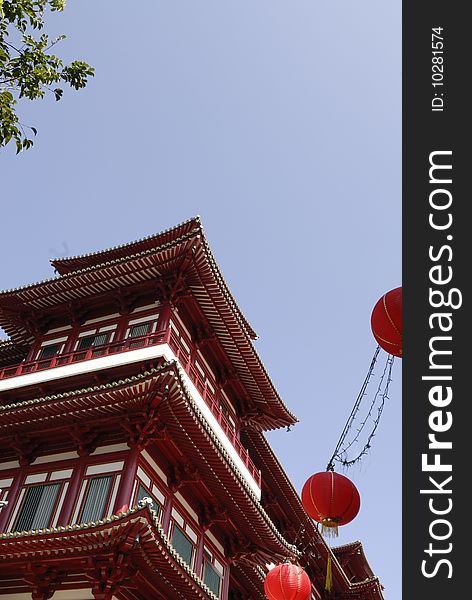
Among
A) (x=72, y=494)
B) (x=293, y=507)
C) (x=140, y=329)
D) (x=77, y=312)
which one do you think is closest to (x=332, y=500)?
(x=72, y=494)

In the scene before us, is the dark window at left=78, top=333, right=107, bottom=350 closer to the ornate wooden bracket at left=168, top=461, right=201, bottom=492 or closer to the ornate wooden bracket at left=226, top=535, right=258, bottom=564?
the ornate wooden bracket at left=168, top=461, right=201, bottom=492

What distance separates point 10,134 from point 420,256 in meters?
6.11

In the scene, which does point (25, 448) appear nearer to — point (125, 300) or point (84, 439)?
point (84, 439)

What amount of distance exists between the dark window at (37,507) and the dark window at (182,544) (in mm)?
3305

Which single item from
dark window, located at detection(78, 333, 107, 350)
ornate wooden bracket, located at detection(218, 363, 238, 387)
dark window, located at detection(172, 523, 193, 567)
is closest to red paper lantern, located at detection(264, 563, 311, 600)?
dark window, located at detection(172, 523, 193, 567)

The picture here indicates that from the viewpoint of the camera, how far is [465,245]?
22.9 feet

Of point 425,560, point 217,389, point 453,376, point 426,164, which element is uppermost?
point 217,389

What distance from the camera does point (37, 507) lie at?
15.1m

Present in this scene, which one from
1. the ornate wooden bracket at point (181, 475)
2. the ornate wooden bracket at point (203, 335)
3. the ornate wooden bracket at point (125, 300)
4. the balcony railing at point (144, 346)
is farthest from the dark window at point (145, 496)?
the ornate wooden bracket at point (125, 300)

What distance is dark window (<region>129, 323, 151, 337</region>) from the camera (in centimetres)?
1851

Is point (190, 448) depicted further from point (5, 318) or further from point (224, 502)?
point (5, 318)

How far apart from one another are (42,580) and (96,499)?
6.90 ft

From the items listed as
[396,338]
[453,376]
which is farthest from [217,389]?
[453,376]

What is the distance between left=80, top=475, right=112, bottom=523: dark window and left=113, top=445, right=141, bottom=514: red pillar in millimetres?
452
